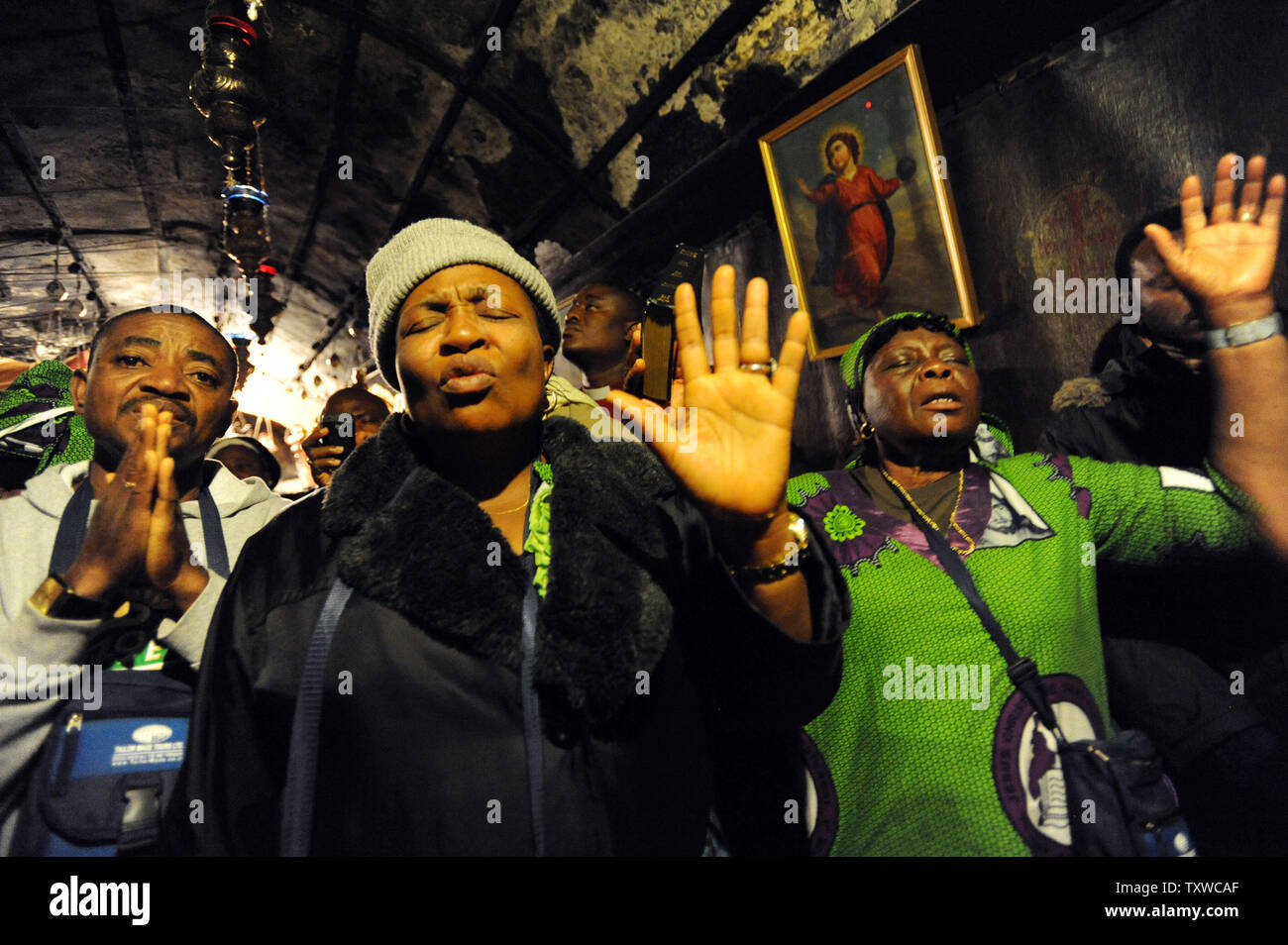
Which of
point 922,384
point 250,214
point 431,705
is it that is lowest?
point 431,705

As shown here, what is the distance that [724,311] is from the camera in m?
1.24

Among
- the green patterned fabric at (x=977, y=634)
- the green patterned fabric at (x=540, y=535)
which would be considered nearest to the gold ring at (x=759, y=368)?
the green patterned fabric at (x=540, y=535)

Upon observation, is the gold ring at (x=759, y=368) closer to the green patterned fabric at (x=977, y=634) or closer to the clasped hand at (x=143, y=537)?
the green patterned fabric at (x=977, y=634)

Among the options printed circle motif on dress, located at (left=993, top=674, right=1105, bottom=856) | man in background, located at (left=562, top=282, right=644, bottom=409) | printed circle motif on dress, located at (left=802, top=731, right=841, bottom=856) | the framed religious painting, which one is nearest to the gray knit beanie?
printed circle motif on dress, located at (left=802, top=731, right=841, bottom=856)

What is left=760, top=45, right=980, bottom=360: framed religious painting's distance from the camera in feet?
10.4

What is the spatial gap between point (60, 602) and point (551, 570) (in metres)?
1.23

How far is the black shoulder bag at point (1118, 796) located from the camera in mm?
1484

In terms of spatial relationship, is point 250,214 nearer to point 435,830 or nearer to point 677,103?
point 677,103

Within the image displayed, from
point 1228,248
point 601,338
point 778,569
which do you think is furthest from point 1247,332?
point 601,338

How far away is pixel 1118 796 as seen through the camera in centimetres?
151

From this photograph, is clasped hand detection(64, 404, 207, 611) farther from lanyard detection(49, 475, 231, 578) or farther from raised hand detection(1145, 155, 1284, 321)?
raised hand detection(1145, 155, 1284, 321)

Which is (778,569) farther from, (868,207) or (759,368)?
(868,207)
